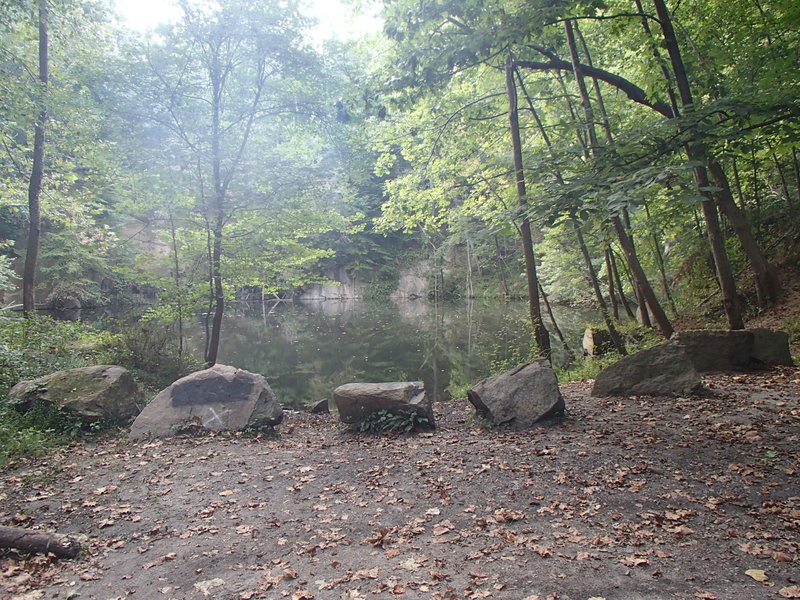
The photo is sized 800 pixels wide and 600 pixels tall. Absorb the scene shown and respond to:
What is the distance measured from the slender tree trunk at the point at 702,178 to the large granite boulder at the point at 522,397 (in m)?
3.39

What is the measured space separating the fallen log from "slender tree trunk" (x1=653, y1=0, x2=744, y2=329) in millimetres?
7142

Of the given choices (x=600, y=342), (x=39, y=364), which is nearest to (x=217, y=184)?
(x=39, y=364)

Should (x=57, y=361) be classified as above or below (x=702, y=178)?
below

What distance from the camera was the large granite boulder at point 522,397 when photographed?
24.1 ft

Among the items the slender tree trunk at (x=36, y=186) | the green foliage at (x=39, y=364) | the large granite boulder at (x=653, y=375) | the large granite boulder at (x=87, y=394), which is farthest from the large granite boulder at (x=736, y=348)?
→ the slender tree trunk at (x=36, y=186)

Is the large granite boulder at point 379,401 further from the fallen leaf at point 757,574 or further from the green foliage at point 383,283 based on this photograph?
the green foliage at point 383,283

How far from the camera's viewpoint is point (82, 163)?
12.5 m

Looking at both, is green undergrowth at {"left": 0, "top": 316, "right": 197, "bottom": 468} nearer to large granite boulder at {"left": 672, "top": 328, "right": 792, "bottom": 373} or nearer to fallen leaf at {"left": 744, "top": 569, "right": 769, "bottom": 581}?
fallen leaf at {"left": 744, "top": 569, "right": 769, "bottom": 581}

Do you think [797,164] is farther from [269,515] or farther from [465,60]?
[269,515]

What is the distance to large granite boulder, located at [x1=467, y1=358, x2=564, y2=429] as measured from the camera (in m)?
7.36

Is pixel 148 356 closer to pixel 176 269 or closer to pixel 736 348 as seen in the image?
pixel 176 269

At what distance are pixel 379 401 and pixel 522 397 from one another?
8.18ft

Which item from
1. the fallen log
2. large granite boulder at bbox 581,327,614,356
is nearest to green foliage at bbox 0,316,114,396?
the fallen log

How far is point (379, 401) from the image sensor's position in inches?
330
